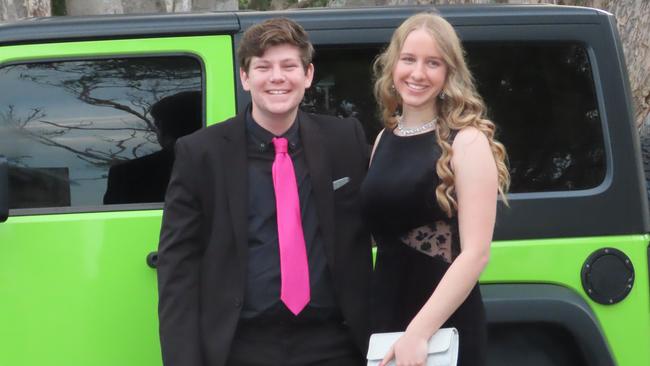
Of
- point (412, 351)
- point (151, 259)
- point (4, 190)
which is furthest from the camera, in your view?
point (151, 259)

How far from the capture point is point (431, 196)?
2.37 metres

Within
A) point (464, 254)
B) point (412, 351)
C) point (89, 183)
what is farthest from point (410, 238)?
point (89, 183)

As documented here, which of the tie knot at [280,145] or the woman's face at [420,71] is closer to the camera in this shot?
the woman's face at [420,71]

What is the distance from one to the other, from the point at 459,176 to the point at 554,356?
1.08m

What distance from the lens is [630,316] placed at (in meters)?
3.02

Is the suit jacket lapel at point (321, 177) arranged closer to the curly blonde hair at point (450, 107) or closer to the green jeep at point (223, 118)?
the curly blonde hair at point (450, 107)

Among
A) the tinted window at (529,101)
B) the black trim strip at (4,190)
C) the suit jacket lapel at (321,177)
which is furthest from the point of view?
the tinted window at (529,101)

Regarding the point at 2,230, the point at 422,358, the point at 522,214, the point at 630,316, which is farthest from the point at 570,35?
the point at 2,230

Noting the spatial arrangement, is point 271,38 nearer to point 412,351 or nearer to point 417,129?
point 417,129

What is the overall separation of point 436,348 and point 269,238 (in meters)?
0.52

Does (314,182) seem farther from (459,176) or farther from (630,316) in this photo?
(630,316)

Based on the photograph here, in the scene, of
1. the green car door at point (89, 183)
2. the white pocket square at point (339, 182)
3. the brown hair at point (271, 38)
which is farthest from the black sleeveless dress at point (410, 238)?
the green car door at point (89, 183)

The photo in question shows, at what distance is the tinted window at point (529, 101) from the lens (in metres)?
3.06

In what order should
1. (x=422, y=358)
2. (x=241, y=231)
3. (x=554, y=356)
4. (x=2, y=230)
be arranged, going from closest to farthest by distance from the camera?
(x=422, y=358) < (x=241, y=231) < (x=2, y=230) < (x=554, y=356)
